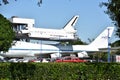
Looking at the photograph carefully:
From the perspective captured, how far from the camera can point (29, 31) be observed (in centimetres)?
9056

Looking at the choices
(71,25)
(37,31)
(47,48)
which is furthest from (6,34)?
(71,25)

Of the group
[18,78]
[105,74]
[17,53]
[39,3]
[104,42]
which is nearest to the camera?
[39,3]

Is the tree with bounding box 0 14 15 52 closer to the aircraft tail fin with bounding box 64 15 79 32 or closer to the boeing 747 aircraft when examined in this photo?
the boeing 747 aircraft

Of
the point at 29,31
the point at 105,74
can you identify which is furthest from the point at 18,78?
the point at 29,31

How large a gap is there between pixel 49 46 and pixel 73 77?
66.4 m

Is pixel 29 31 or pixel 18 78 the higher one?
pixel 29 31

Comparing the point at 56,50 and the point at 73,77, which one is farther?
the point at 56,50

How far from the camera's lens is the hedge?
59.0 ft

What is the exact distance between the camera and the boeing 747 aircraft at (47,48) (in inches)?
3061

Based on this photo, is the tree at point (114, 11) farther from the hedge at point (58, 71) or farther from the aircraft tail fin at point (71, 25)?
the aircraft tail fin at point (71, 25)

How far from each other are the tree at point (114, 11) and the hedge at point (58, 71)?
6.53ft

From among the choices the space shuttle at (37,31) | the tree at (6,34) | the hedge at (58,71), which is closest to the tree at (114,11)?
the hedge at (58,71)

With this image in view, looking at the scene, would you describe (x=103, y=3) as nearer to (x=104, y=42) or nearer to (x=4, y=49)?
(x=4, y=49)

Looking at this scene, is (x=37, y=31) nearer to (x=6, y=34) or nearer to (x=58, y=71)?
(x=6, y=34)
